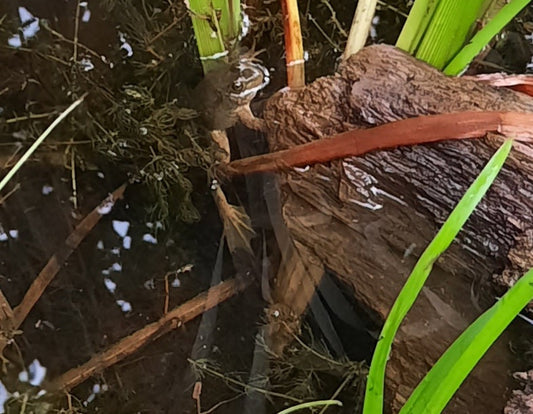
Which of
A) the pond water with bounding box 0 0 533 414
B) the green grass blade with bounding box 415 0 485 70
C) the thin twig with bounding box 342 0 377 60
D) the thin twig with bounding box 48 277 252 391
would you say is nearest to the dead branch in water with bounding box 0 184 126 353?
the pond water with bounding box 0 0 533 414

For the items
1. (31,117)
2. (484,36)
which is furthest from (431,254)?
(31,117)

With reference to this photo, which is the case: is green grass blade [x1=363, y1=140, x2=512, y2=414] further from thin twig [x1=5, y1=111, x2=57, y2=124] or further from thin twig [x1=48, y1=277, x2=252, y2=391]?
thin twig [x1=5, y1=111, x2=57, y2=124]

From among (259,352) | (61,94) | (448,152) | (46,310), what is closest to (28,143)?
(61,94)

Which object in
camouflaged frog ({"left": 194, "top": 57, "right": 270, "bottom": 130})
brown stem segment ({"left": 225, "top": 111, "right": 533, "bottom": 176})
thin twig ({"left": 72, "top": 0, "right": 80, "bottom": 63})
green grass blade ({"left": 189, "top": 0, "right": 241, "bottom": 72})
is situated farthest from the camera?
thin twig ({"left": 72, "top": 0, "right": 80, "bottom": 63})

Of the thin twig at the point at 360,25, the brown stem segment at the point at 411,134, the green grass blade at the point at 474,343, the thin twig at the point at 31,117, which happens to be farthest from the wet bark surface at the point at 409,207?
the thin twig at the point at 31,117

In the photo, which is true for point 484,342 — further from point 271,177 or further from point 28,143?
point 28,143

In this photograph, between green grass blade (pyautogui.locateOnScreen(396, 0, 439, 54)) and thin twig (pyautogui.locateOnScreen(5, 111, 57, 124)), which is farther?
thin twig (pyautogui.locateOnScreen(5, 111, 57, 124))
